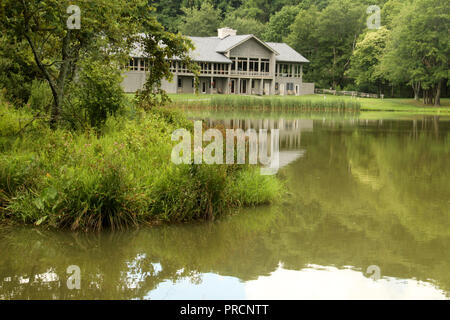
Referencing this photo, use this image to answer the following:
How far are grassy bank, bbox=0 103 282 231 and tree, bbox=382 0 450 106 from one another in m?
48.2

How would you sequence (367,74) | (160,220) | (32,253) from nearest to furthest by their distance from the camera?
(32,253)
(160,220)
(367,74)

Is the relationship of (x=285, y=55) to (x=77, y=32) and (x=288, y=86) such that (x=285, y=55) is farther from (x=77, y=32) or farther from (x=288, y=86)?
(x=77, y=32)

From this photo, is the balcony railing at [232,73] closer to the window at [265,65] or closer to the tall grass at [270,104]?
the window at [265,65]

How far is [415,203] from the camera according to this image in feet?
33.2

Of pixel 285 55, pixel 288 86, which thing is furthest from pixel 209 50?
pixel 288 86

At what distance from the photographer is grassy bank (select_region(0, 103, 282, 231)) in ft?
24.8

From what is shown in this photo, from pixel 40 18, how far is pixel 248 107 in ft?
114

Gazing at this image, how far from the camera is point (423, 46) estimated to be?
53.4 m

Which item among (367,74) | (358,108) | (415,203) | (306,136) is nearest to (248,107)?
(358,108)

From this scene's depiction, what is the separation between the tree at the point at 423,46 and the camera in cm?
5328

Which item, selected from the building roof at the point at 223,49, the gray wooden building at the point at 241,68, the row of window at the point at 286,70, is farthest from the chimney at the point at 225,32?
the row of window at the point at 286,70

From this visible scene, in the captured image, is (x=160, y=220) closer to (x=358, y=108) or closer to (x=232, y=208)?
(x=232, y=208)

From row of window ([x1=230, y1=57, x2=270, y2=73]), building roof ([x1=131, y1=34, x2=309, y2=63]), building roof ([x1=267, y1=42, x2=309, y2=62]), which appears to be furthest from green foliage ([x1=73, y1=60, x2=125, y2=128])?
building roof ([x1=267, y1=42, x2=309, y2=62])

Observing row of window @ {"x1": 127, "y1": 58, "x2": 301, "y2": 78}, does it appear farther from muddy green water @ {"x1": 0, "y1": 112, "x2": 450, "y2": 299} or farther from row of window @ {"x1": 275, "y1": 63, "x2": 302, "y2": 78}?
muddy green water @ {"x1": 0, "y1": 112, "x2": 450, "y2": 299}
